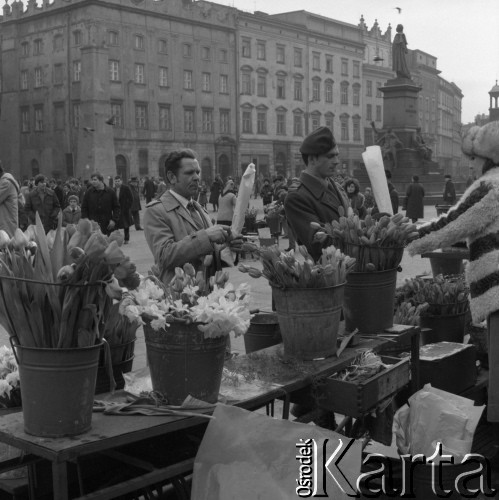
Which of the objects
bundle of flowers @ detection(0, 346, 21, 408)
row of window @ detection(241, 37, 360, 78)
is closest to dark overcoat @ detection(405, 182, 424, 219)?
bundle of flowers @ detection(0, 346, 21, 408)

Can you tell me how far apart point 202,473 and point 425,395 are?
46.6 inches

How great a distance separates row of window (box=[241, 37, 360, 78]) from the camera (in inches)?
2190

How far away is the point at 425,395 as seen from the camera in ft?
10.9

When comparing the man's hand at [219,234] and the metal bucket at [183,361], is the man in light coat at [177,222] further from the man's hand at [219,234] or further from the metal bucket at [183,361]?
the metal bucket at [183,361]

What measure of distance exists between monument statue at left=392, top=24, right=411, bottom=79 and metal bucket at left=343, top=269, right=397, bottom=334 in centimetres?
2822

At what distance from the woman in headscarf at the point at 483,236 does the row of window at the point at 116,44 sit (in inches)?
1790

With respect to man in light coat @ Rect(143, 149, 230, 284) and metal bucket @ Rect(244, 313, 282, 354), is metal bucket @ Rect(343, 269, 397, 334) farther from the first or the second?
man in light coat @ Rect(143, 149, 230, 284)

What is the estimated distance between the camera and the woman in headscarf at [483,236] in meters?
3.75

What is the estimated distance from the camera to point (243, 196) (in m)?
3.51

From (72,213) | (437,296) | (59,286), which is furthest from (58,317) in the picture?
Answer: (72,213)

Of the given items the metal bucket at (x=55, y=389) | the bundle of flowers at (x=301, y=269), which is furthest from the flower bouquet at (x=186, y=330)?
the bundle of flowers at (x=301, y=269)

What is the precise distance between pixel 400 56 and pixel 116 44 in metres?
21.7

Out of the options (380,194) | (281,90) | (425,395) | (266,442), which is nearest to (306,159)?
(380,194)

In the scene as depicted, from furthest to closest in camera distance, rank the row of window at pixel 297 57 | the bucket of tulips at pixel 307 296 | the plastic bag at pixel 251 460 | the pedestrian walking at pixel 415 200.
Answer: the row of window at pixel 297 57, the pedestrian walking at pixel 415 200, the bucket of tulips at pixel 307 296, the plastic bag at pixel 251 460
